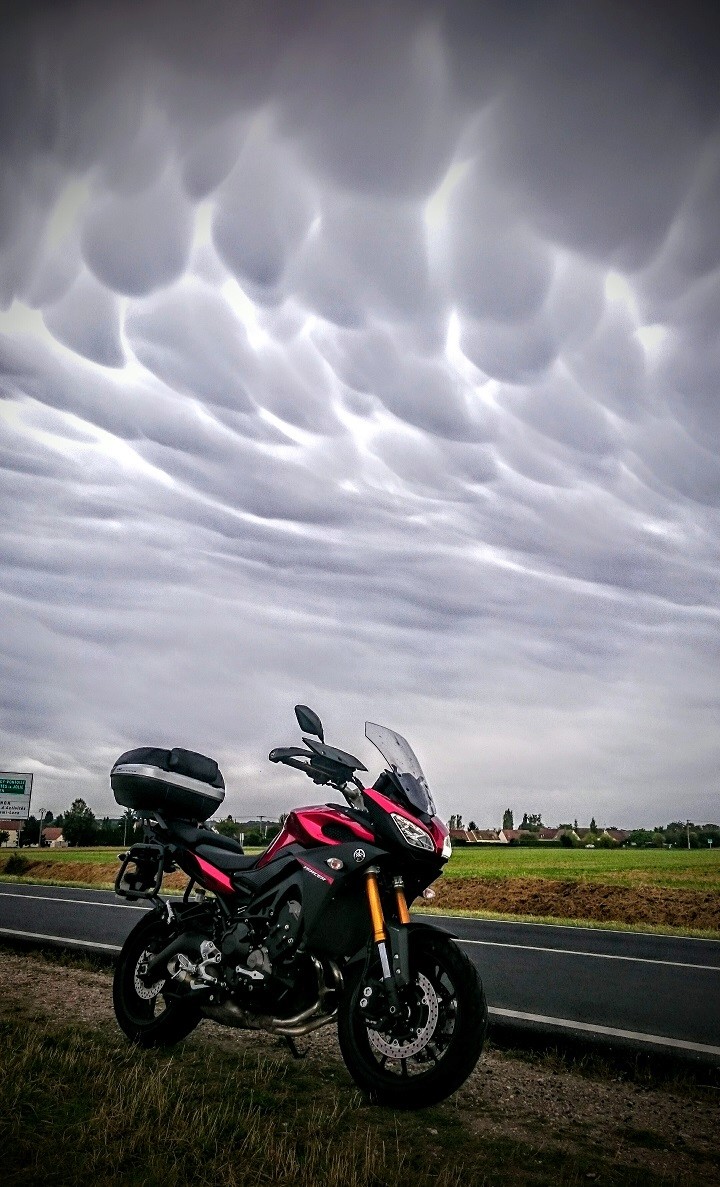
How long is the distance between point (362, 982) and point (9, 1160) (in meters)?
1.72

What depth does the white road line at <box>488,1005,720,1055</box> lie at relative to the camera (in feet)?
19.6

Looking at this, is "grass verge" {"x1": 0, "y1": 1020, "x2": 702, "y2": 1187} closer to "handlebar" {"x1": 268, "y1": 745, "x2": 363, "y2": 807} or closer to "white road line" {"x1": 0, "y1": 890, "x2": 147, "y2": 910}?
"handlebar" {"x1": 268, "y1": 745, "x2": 363, "y2": 807}

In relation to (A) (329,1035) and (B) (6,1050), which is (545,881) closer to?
(A) (329,1035)

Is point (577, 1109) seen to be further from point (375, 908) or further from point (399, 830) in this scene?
point (399, 830)

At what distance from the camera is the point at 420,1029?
14.8 ft

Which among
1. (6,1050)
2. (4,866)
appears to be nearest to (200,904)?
(6,1050)

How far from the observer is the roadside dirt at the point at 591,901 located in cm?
1625

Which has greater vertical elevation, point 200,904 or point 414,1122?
point 200,904

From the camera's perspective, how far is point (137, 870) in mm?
6238

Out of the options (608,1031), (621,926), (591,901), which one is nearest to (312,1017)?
(608,1031)

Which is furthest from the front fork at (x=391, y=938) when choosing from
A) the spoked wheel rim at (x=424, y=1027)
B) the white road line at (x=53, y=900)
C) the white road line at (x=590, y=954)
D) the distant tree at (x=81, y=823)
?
the distant tree at (x=81, y=823)

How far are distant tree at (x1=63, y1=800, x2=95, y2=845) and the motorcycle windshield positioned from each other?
71269mm

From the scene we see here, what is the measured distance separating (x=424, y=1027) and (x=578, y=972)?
5.14 meters

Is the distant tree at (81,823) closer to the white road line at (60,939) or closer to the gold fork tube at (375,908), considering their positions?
the white road line at (60,939)
